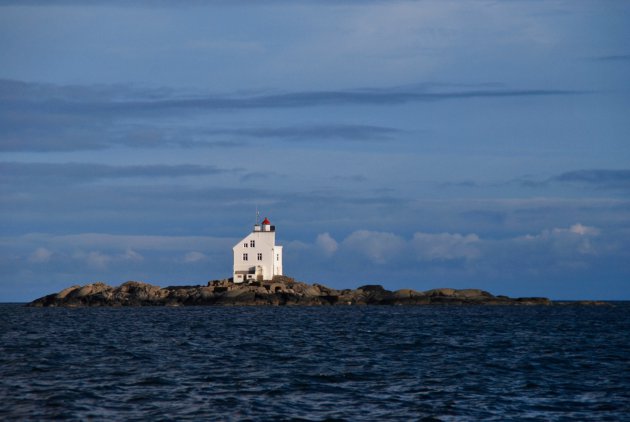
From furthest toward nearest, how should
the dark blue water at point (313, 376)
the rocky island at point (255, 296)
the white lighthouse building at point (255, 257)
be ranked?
the white lighthouse building at point (255, 257) → the rocky island at point (255, 296) → the dark blue water at point (313, 376)

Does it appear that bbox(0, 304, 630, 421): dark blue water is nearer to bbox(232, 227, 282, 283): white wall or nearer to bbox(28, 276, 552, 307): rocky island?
bbox(28, 276, 552, 307): rocky island

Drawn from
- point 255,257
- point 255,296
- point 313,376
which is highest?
point 255,257

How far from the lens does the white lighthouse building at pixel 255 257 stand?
4451 inches

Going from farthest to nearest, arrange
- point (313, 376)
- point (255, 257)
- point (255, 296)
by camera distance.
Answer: point (255, 257), point (255, 296), point (313, 376)

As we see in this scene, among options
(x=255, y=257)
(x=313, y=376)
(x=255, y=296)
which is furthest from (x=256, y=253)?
(x=313, y=376)

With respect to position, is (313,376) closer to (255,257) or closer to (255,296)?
(255,296)

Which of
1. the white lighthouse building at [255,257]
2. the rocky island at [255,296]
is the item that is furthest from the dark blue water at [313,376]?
the white lighthouse building at [255,257]

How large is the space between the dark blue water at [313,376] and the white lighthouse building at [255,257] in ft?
186

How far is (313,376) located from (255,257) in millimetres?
81390

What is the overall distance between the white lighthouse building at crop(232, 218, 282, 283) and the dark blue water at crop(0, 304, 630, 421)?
56.8 m

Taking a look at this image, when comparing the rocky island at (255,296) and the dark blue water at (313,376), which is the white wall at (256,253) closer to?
the rocky island at (255,296)

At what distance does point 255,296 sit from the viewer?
10719 centimetres

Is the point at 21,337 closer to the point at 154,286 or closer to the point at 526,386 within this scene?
the point at 526,386

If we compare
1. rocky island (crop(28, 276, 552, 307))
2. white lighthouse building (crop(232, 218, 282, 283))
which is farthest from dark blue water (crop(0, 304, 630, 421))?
white lighthouse building (crop(232, 218, 282, 283))
